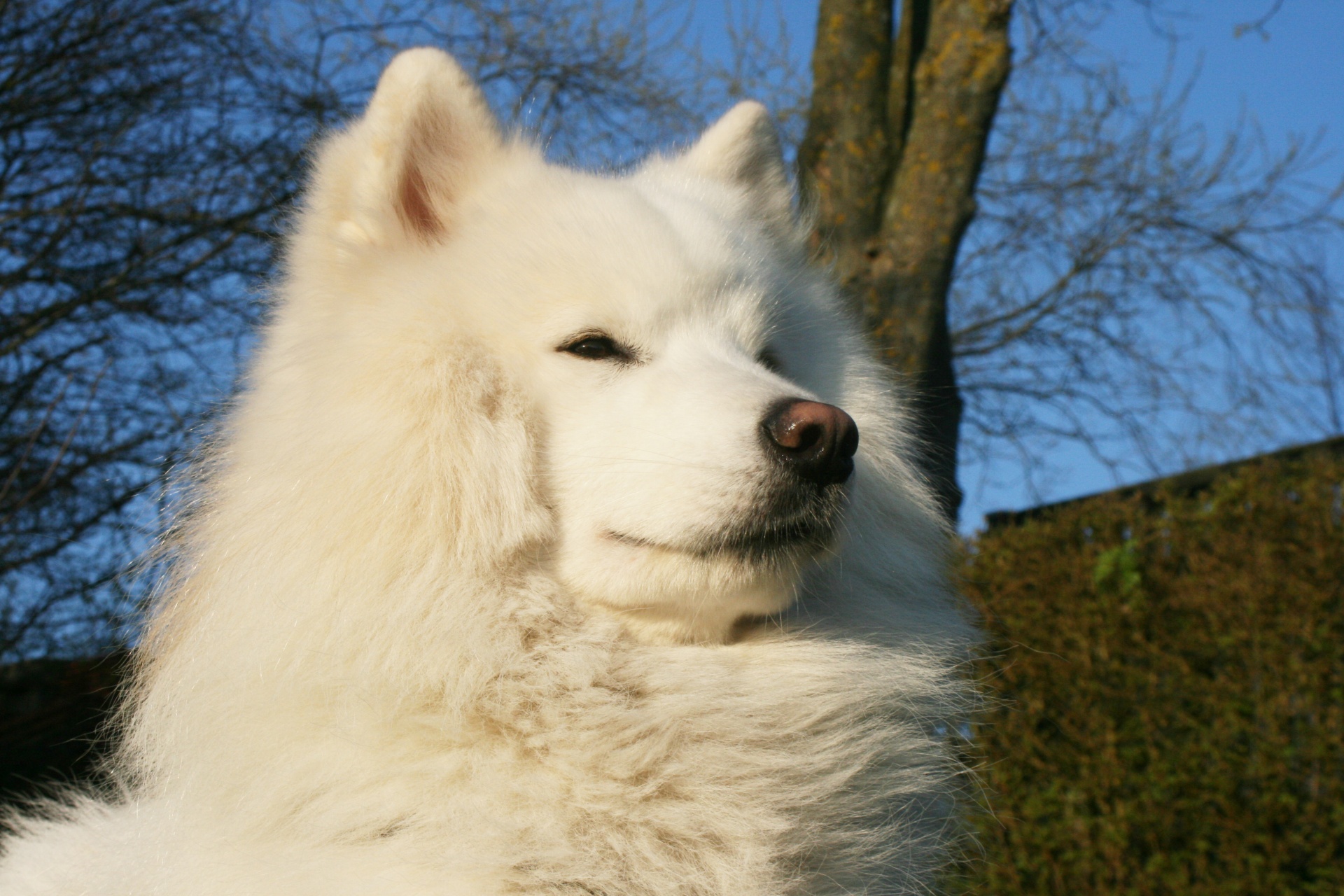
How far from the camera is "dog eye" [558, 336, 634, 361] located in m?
2.05

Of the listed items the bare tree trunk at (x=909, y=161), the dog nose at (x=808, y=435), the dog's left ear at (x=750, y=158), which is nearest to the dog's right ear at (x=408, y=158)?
the dog's left ear at (x=750, y=158)

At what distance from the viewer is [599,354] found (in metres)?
2.07

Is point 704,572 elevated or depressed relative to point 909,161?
depressed

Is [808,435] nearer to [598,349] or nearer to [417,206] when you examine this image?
[598,349]

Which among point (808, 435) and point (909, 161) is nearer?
point (808, 435)

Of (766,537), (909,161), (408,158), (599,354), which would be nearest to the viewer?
(766,537)

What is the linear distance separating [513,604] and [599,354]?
22.3 inches

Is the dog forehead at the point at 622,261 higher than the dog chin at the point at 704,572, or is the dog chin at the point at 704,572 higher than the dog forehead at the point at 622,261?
the dog forehead at the point at 622,261

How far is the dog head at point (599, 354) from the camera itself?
72.5 inches

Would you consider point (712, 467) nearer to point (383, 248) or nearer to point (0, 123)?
point (383, 248)

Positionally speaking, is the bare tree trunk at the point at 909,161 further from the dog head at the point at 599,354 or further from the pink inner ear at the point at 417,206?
the pink inner ear at the point at 417,206

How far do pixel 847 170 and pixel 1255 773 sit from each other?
11.8ft

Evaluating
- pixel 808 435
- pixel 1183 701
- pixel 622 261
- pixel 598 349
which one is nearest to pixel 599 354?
pixel 598 349

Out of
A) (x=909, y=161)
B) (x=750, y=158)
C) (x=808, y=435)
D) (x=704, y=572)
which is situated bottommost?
(x=704, y=572)
